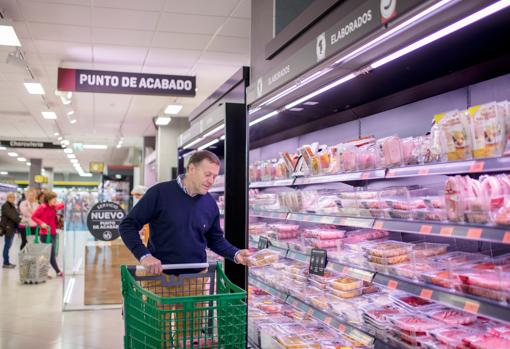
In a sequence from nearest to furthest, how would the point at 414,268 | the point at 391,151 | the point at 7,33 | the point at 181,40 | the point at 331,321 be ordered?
1. the point at 414,268
2. the point at 391,151
3. the point at 331,321
4. the point at 7,33
5. the point at 181,40

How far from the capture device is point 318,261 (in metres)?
3.22

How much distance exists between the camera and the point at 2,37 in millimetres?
5980

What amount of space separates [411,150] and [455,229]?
67 centimetres

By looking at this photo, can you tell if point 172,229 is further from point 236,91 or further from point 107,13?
point 107,13

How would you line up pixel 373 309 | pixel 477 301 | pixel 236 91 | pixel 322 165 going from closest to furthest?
1. pixel 477 301
2. pixel 373 309
3. pixel 322 165
4. pixel 236 91

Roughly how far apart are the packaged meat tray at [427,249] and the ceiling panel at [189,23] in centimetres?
→ 440

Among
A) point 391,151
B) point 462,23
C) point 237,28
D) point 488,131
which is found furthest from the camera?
point 237,28

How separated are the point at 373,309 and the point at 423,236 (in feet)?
1.94

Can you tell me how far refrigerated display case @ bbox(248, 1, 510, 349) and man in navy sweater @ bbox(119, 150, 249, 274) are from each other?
0.64 meters

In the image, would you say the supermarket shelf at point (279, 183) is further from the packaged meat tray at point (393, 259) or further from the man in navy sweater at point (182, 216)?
the packaged meat tray at point (393, 259)

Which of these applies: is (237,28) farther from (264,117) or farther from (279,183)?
(279,183)

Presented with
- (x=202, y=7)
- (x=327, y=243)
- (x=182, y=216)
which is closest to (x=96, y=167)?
(x=202, y=7)

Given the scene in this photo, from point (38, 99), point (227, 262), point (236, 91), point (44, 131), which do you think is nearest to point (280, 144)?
point (236, 91)

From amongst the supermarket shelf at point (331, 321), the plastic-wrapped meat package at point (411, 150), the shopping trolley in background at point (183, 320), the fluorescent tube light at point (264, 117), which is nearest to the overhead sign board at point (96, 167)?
the fluorescent tube light at point (264, 117)
